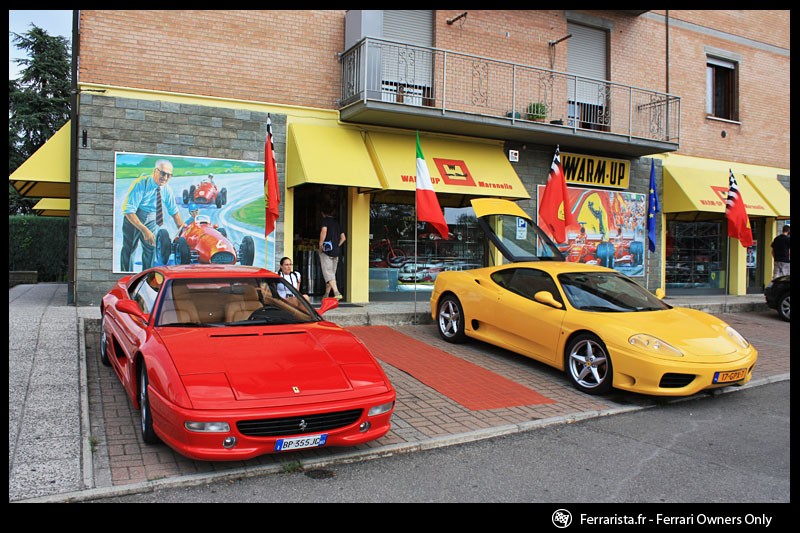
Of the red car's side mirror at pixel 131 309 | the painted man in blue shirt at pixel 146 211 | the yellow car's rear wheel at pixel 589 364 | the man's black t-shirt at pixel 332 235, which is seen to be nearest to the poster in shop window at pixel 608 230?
the man's black t-shirt at pixel 332 235

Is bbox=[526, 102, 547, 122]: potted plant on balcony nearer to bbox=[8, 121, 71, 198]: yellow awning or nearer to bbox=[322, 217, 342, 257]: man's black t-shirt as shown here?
bbox=[322, 217, 342, 257]: man's black t-shirt

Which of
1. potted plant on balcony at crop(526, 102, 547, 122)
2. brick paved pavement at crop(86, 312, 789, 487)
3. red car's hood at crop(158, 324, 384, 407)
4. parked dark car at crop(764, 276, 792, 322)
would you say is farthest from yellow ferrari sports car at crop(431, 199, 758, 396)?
parked dark car at crop(764, 276, 792, 322)

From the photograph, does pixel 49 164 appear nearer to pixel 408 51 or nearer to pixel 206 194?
pixel 206 194

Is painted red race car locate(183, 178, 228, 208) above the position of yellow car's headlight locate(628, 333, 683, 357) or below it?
above

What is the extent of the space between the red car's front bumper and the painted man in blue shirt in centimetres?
721

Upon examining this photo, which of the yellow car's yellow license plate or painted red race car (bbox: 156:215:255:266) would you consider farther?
painted red race car (bbox: 156:215:255:266)

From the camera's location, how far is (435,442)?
15.8 ft

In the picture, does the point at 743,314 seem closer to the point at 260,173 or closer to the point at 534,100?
the point at 534,100

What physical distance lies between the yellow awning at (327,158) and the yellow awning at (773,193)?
1190cm

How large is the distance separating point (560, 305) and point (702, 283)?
1296cm

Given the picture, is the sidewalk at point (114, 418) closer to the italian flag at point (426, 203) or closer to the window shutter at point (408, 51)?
the italian flag at point (426, 203)

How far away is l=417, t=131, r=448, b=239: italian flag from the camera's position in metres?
10.3

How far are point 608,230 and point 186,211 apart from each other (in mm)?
10520
